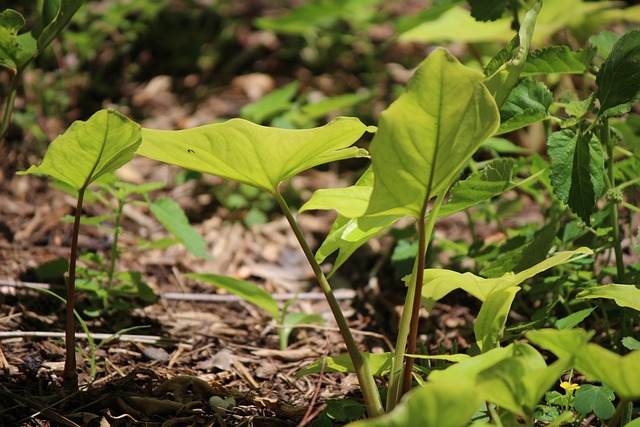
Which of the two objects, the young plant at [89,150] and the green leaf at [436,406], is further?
the young plant at [89,150]

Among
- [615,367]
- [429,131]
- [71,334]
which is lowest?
[71,334]

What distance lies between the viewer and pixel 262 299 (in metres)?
1.51

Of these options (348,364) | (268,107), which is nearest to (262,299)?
(348,364)

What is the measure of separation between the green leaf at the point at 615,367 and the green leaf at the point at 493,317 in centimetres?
20

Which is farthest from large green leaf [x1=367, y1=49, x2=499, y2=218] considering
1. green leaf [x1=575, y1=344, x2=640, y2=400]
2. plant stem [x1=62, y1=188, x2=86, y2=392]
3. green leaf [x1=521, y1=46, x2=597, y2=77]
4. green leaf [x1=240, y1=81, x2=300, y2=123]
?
green leaf [x1=240, y1=81, x2=300, y2=123]

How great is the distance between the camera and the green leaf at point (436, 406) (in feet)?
2.38

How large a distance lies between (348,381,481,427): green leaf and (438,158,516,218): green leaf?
1.60 feet

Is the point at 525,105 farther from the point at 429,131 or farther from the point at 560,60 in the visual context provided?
the point at 429,131

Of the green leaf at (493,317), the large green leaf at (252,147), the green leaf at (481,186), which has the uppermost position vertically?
the large green leaf at (252,147)

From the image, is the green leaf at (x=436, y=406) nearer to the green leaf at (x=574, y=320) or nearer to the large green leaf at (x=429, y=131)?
the large green leaf at (x=429, y=131)

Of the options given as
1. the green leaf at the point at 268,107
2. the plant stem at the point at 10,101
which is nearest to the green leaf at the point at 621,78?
the plant stem at the point at 10,101

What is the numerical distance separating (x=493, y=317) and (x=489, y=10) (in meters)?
0.71

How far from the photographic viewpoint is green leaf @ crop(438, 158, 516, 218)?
117 cm

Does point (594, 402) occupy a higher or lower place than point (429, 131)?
lower
